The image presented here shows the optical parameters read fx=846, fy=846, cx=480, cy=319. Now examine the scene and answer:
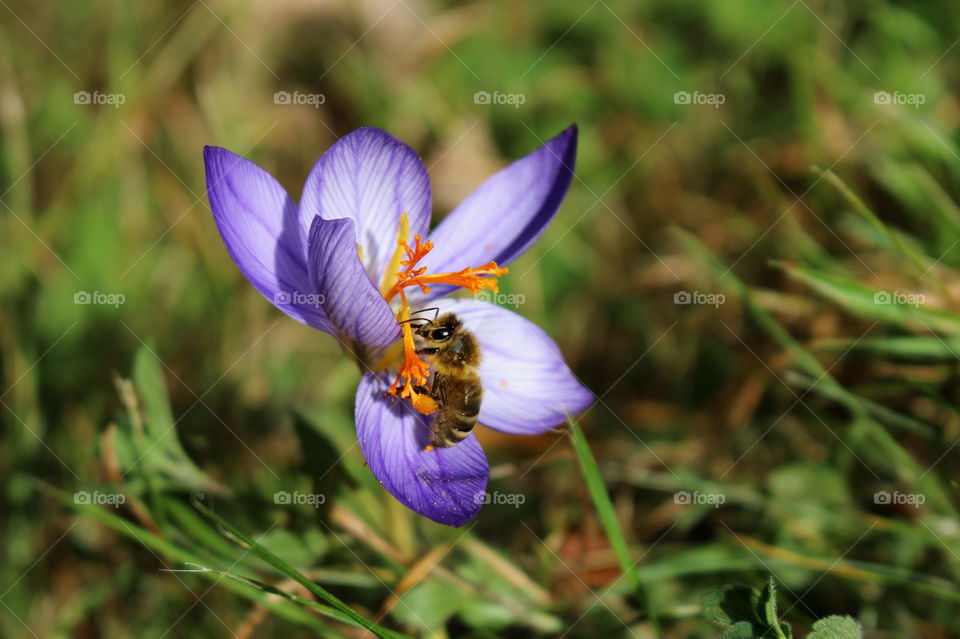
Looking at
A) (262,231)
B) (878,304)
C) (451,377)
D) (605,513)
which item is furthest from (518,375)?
(878,304)

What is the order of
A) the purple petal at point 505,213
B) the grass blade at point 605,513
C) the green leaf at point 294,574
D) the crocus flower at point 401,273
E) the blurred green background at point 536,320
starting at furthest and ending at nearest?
the blurred green background at point 536,320
the purple petal at point 505,213
the grass blade at point 605,513
the crocus flower at point 401,273
the green leaf at point 294,574

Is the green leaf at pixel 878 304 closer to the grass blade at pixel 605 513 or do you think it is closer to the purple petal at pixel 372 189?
A: the grass blade at pixel 605 513

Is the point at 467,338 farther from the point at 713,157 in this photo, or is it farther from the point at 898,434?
the point at 713,157

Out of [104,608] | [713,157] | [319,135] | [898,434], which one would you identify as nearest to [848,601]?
[898,434]

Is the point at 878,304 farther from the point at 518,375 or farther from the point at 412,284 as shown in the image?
the point at 412,284

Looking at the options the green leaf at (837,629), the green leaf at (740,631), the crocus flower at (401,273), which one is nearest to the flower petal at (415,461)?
Answer: the crocus flower at (401,273)

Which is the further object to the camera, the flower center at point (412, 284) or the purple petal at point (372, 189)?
the purple petal at point (372, 189)
